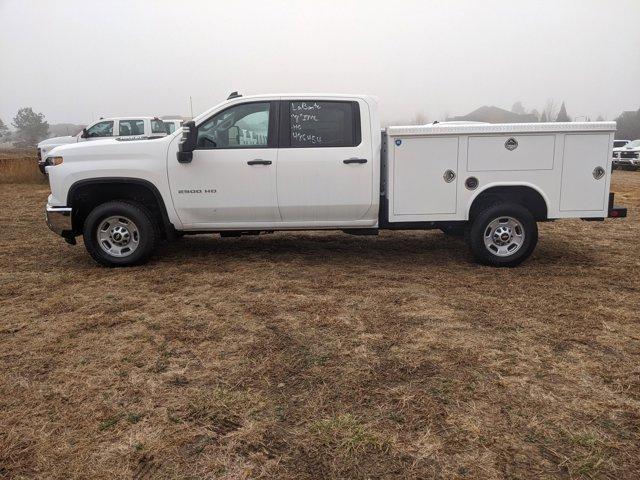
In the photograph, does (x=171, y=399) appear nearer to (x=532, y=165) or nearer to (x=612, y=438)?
(x=612, y=438)

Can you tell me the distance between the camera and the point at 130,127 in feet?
52.2

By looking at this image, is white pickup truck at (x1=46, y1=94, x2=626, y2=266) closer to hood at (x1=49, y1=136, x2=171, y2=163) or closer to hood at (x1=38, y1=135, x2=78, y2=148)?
hood at (x1=49, y1=136, x2=171, y2=163)

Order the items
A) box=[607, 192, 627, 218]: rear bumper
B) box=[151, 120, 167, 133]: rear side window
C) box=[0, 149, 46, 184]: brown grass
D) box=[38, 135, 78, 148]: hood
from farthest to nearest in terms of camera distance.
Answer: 1. box=[38, 135, 78, 148]: hood
2. box=[0, 149, 46, 184]: brown grass
3. box=[151, 120, 167, 133]: rear side window
4. box=[607, 192, 627, 218]: rear bumper

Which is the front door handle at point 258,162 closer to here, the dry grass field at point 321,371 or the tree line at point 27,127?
the dry grass field at point 321,371

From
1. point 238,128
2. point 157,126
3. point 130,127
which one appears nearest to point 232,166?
point 238,128

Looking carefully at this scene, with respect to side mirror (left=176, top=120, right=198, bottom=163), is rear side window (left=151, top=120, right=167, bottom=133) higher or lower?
higher

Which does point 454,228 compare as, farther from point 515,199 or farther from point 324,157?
point 324,157

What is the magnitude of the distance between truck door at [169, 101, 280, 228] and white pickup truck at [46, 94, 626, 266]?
0.01 m

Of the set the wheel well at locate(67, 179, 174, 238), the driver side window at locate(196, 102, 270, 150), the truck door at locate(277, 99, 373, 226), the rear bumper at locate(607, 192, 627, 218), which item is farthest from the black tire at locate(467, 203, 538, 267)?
the wheel well at locate(67, 179, 174, 238)

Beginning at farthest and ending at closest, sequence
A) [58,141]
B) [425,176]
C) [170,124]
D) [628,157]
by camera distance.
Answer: [628,157]
[58,141]
[170,124]
[425,176]

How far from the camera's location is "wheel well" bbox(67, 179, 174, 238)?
19.4 ft

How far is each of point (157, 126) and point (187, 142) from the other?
11608 millimetres

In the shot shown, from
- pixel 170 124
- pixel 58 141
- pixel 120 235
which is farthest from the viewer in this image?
pixel 58 141

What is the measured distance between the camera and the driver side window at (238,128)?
19.2 ft
